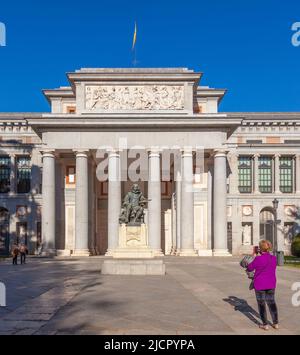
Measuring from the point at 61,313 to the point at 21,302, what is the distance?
9.92 ft

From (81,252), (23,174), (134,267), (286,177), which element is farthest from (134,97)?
(286,177)

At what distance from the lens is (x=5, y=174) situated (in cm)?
6762

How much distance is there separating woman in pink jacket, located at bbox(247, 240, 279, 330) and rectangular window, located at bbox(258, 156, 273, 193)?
2291 inches

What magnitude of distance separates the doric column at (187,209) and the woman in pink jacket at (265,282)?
37409 millimetres

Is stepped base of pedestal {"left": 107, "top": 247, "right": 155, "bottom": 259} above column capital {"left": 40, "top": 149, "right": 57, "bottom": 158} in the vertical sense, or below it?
below

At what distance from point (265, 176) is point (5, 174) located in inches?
1416

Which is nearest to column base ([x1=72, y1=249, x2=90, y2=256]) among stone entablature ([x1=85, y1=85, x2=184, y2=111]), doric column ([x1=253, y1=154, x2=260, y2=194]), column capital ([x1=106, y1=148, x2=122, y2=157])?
column capital ([x1=106, y1=148, x2=122, y2=157])

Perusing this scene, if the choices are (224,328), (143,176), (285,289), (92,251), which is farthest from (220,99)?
(224,328)

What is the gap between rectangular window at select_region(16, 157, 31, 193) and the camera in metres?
67.3

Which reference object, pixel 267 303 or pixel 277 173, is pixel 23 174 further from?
pixel 267 303

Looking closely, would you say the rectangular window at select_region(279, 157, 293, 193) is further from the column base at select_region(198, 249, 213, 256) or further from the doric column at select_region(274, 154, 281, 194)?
the column base at select_region(198, 249, 213, 256)
